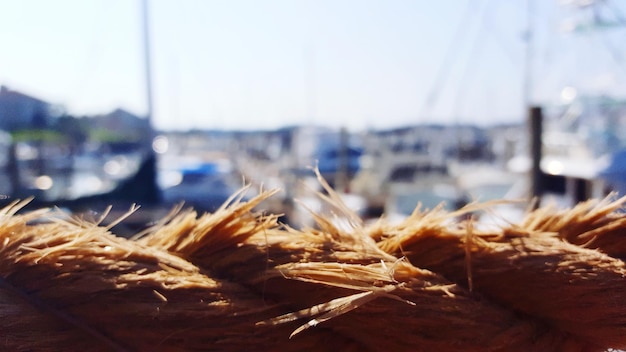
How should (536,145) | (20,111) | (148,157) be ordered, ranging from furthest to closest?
(148,157) → (20,111) → (536,145)

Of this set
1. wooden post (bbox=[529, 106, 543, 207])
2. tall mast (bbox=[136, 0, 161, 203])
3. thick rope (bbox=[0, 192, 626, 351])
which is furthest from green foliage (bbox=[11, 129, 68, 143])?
thick rope (bbox=[0, 192, 626, 351])

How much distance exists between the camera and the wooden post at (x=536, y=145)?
4113 mm

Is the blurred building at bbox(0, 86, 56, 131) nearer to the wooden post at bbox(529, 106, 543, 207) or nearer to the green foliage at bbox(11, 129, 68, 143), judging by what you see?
the green foliage at bbox(11, 129, 68, 143)

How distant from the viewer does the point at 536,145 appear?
13.6 ft

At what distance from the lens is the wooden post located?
411cm

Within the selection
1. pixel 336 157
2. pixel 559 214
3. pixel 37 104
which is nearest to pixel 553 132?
pixel 336 157

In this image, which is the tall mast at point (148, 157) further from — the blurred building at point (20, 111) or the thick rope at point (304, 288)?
the thick rope at point (304, 288)

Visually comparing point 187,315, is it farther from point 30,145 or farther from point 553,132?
point 553,132

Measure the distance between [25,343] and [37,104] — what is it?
736 centimetres

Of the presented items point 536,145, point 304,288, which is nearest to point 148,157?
point 536,145

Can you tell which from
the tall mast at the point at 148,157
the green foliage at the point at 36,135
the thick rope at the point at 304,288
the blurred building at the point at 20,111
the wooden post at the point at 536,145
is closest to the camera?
the thick rope at the point at 304,288

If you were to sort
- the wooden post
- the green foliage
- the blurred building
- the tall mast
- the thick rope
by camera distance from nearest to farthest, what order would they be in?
the thick rope
the wooden post
the blurred building
the tall mast
the green foliage

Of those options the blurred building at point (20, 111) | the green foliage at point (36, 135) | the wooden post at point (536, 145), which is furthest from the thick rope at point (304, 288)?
the green foliage at point (36, 135)

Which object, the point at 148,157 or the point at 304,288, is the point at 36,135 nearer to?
the point at 148,157
